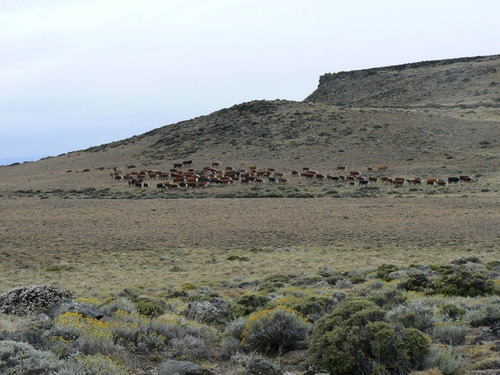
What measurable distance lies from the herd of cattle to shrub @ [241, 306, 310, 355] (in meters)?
36.0

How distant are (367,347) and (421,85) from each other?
9255cm

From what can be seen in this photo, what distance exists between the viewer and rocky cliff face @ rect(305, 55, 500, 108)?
3329 inches

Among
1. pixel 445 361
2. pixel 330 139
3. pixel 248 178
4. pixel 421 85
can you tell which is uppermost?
pixel 421 85

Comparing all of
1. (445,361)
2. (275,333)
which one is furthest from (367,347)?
(275,333)

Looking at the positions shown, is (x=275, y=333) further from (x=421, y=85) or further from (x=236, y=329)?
(x=421, y=85)

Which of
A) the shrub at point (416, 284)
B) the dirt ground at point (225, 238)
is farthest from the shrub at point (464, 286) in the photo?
the dirt ground at point (225, 238)

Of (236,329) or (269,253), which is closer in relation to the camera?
(236,329)

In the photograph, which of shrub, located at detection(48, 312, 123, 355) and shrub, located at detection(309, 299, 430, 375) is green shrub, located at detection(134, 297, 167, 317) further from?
shrub, located at detection(309, 299, 430, 375)

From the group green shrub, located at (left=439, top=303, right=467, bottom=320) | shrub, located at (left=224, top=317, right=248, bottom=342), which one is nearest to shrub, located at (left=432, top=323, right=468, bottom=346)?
green shrub, located at (left=439, top=303, right=467, bottom=320)

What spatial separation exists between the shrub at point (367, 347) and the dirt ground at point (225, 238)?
10219 millimetres

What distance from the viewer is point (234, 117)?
75312 millimetres

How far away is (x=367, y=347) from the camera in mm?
7770

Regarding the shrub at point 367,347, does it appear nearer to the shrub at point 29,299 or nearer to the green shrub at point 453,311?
the green shrub at point 453,311

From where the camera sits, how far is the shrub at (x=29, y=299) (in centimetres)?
1248
